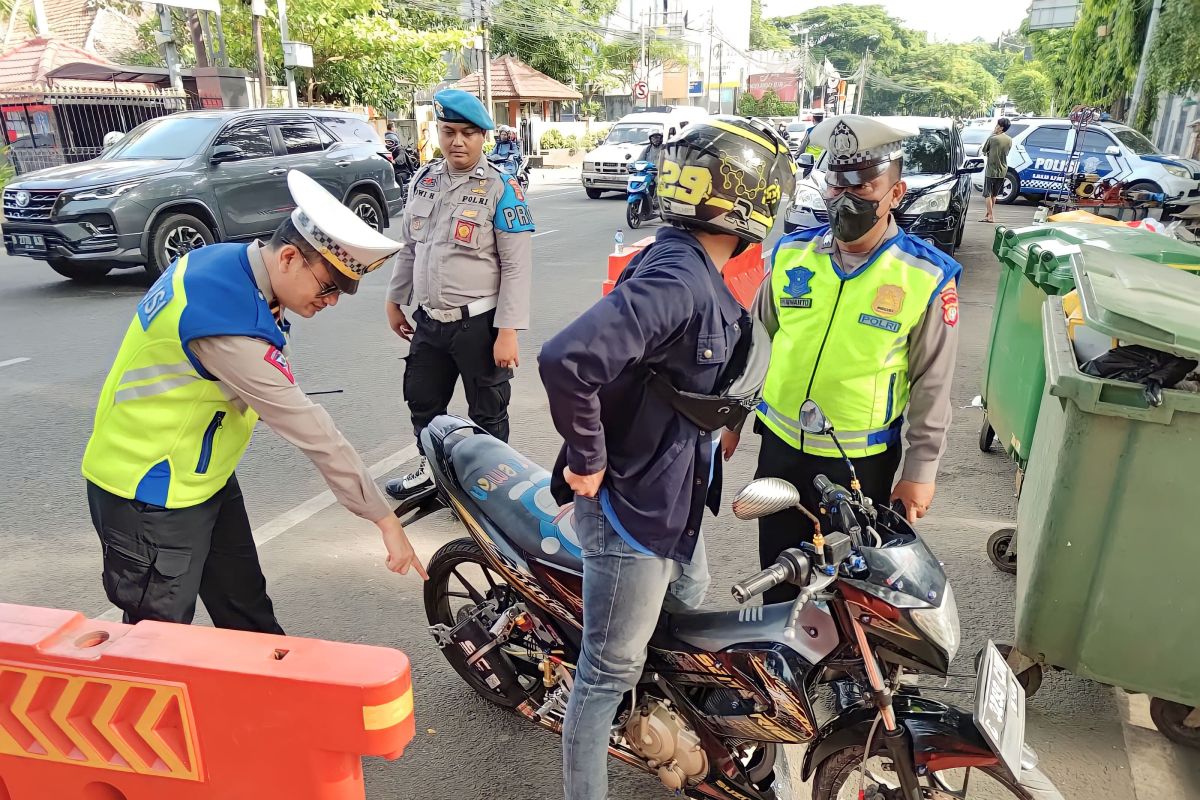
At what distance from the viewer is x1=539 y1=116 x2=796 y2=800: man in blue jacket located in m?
1.71

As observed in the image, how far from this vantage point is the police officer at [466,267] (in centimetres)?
378

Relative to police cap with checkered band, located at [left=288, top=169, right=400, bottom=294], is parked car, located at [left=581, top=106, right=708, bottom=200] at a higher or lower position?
lower

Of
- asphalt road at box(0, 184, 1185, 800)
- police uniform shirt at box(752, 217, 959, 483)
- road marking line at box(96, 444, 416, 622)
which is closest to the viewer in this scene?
police uniform shirt at box(752, 217, 959, 483)

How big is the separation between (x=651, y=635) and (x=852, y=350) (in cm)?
99

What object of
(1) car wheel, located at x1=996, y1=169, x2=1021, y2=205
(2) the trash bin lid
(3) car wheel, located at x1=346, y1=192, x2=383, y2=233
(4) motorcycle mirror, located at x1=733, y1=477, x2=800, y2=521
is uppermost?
(2) the trash bin lid

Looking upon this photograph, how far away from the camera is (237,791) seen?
1.68 m

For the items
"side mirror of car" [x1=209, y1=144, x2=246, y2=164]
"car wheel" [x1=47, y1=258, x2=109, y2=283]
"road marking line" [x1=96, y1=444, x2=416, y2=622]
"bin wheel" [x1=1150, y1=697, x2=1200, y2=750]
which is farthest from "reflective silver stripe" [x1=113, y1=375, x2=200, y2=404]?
"side mirror of car" [x1=209, y1=144, x2=246, y2=164]

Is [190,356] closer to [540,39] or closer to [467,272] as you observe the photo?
[467,272]

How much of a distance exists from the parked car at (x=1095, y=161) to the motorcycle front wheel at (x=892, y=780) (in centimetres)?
1640

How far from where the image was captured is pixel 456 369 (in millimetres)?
4043

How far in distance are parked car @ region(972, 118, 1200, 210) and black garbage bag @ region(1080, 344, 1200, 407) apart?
1551 centimetres

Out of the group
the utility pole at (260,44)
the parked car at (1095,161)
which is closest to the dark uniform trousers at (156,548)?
the parked car at (1095,161)

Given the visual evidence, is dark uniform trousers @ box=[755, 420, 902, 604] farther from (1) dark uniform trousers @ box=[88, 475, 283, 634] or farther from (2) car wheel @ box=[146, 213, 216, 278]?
(2) car wheel @ box=[146, 213, 216, 278]

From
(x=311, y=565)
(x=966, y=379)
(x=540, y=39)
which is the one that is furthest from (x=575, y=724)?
(x=540, y=39)
